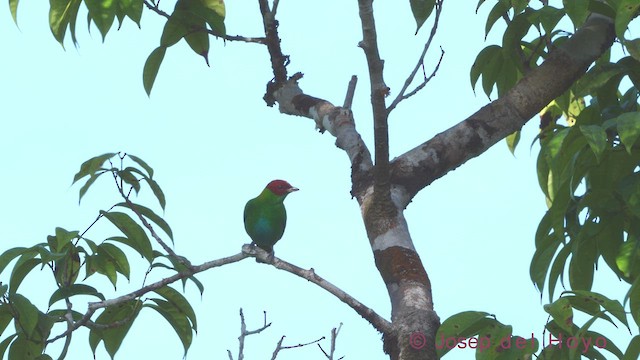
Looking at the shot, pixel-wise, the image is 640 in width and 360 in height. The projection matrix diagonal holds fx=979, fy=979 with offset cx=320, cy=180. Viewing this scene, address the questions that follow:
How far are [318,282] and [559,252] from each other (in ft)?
2.86

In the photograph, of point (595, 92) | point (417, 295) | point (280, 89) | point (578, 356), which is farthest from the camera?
point (280, 89)

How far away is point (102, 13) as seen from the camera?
145 inches

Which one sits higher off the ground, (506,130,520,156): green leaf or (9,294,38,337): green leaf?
(506,130,520,156): green leaf

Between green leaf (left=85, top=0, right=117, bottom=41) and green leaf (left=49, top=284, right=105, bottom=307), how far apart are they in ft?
3.11

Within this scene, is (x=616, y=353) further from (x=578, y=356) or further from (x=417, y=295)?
(x=417, y=295)

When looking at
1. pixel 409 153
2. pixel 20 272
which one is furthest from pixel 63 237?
pixel 409 153

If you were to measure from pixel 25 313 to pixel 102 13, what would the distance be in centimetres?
117

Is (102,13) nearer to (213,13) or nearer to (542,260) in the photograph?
(213,13)

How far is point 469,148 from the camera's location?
3.79 meters

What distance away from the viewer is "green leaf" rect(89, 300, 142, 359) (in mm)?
3658

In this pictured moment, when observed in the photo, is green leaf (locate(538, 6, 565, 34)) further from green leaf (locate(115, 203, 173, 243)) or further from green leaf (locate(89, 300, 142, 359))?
green leaf (locate(89, 300, 142, 359))

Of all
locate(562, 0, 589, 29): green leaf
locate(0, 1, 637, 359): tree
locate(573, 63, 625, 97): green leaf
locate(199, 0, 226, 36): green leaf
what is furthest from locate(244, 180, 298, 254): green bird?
locate(562, 0, 589, 29): green leaf

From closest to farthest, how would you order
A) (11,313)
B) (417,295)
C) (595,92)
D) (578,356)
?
(578,356) → (417,295) → (11,313) → (595,92)

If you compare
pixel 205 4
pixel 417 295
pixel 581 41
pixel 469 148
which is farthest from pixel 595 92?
pixel 205 4
